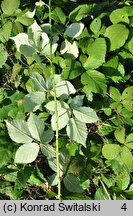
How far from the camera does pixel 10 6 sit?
1.58 m

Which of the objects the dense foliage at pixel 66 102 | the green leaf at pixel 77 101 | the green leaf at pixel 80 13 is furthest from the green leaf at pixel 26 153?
the green leaf at pixel 80 13

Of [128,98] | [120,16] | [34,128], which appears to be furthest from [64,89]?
[120,16]

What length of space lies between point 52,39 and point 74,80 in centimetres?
19

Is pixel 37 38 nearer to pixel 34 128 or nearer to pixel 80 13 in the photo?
pixel 80 13

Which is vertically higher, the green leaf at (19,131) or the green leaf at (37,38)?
the green leaf at (37,38)

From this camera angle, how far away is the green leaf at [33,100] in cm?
141

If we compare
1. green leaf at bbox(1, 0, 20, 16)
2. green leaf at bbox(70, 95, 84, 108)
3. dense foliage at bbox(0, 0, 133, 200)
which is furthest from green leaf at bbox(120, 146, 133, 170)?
green leaf at bbox(1, 0, 20, 16)

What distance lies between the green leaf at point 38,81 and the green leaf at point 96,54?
0.63 ft

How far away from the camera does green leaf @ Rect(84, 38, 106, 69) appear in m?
1.46

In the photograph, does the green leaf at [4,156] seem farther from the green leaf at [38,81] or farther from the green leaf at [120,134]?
the green leaf at [120,134]

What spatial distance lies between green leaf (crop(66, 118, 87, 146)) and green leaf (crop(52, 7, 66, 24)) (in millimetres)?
448

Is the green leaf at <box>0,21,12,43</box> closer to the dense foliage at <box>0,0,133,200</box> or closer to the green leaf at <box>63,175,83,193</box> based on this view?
the dense foliage at <box>0,0,133,200</box>

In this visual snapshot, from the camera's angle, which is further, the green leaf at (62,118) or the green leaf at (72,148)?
the green leaf at (72,148)

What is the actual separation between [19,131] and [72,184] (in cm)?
29
